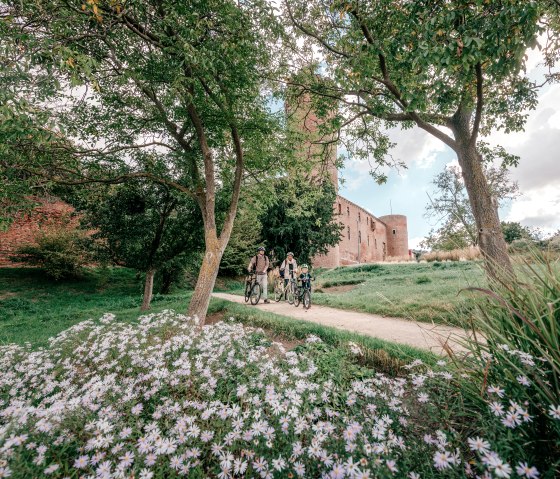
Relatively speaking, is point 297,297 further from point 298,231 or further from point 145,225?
point 298,231

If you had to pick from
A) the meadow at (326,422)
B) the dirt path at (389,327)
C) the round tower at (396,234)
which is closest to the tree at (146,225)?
the dirt path at (389,327)

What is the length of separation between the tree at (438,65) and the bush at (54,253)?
16057mm

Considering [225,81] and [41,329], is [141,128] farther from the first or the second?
[41,329]

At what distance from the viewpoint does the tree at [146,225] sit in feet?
34.6

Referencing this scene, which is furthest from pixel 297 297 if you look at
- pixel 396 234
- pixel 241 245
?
pixel 396 234

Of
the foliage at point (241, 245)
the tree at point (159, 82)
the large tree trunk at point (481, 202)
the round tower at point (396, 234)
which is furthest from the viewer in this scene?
the round tower at point (396, 234)

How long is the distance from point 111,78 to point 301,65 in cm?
516

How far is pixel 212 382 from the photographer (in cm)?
248

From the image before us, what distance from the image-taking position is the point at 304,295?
10.3 metres

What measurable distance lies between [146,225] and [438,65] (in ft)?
33.7

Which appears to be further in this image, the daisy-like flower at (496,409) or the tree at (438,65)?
the tree at (438,65)

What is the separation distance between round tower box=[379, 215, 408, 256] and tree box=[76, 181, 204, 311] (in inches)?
2130

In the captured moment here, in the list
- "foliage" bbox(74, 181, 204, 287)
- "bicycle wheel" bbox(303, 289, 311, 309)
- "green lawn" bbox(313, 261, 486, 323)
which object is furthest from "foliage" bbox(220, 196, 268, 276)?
"green lawn" bbox(313, 261, 486, 323)

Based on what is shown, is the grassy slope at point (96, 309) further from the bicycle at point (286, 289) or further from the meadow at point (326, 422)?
the bicycle at point (286, 289)
